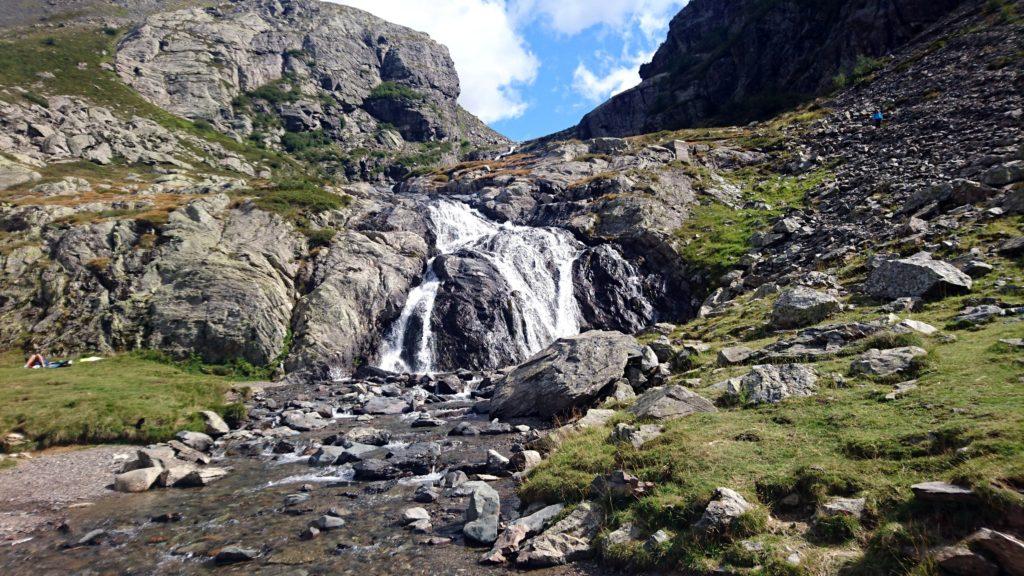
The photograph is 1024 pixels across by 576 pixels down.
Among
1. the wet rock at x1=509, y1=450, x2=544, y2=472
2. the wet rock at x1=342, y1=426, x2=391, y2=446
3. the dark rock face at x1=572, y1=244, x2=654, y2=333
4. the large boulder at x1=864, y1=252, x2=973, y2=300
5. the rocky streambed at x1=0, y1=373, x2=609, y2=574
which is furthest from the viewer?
the dark rock face at x1=572, y1=244, x2=654, y2=333

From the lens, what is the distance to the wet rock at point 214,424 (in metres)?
21.2

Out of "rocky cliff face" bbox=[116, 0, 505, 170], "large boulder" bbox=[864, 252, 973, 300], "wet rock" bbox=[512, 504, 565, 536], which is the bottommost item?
"wet rock" bbox=[512, 504, 565, 536]

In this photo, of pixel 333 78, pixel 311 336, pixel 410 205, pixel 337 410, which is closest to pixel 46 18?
pixel 333 78

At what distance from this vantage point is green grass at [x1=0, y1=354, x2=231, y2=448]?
18984mm

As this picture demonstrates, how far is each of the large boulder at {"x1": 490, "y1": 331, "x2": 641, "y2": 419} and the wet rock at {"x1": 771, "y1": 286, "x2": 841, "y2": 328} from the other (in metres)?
5.89

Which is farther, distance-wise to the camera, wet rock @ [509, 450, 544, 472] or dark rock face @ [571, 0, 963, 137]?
dark rock face @ [571, 0, 963, 137]

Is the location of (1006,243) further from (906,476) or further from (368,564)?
(368,564)

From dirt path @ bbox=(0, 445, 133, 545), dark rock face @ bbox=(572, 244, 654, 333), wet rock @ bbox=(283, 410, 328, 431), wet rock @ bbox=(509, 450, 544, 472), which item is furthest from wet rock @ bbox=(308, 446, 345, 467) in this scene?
dark rock face @ bbox=(572, 244, 654, 333)

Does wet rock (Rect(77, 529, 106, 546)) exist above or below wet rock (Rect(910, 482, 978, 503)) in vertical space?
below

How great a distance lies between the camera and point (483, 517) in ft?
34.4

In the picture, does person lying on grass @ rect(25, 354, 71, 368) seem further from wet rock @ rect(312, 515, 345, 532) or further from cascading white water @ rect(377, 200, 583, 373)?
wet rock @ rect(312, 515, 345, 532)

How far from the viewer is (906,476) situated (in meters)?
6.88

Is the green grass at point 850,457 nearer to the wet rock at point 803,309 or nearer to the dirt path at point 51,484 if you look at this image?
the wet rock at point 803,309

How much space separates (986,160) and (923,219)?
23.7 feet
